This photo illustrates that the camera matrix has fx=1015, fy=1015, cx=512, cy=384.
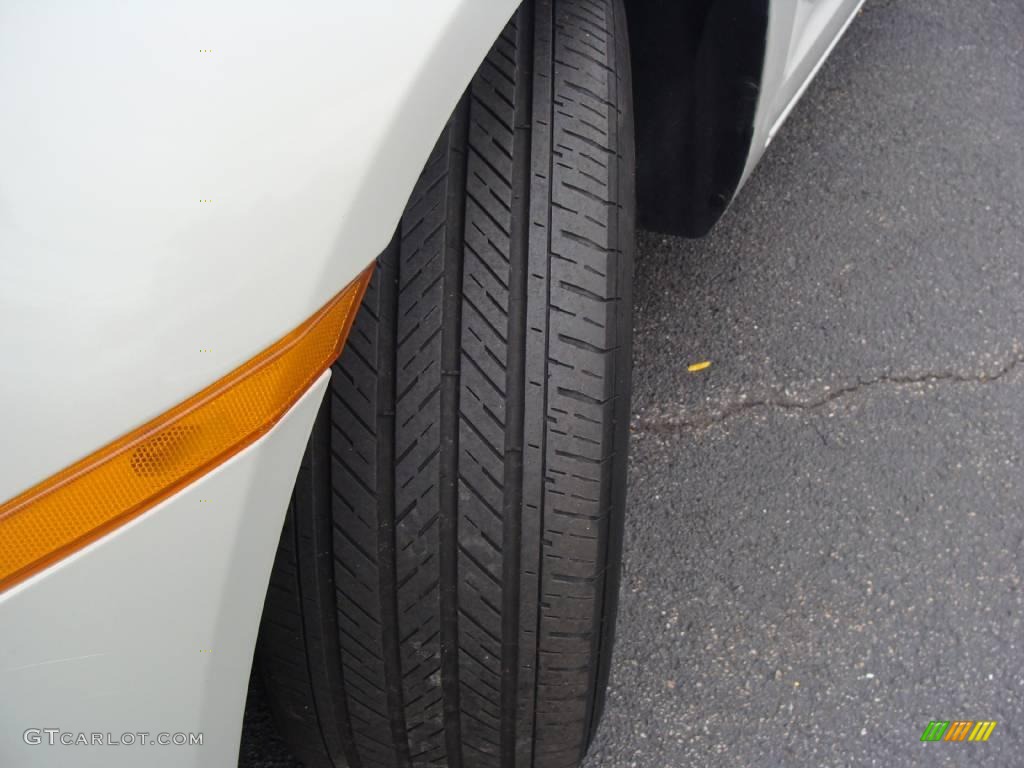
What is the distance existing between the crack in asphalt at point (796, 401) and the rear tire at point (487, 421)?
74 centimetres

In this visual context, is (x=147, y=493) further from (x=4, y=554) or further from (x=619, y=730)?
(x=619, y=730)

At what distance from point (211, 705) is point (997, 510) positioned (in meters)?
1.40

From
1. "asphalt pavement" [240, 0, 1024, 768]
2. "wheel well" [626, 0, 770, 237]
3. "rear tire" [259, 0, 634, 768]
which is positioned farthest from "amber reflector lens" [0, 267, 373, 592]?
"wheel well" [626, 0, 770, 237]

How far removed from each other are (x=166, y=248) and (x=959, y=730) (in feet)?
4.36

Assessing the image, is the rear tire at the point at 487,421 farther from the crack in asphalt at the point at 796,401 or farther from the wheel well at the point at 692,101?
the crack in asphalt at the point at 796,401

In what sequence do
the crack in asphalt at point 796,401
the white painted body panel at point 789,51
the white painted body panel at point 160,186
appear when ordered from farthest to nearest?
the crack in asphalt at point 796,401 < the white painted body panel at point 789,51 < the white painted body panel at point 160,186

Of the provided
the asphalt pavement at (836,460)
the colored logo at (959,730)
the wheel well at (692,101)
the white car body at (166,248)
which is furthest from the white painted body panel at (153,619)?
the colored logo at (959,730)

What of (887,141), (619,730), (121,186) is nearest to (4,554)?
(121,186)

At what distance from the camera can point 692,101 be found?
159 cm

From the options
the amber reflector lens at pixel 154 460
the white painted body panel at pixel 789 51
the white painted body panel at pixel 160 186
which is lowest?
the white painted body panel at pixel 789 51

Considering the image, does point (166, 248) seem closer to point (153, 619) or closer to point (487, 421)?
point (153, 619)

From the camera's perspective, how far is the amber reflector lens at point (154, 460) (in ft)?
2.19

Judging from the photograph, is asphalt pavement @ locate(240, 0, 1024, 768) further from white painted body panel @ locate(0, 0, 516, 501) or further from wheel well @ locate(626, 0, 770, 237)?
white painted body panel @ locate(0, 0, 516, 501)

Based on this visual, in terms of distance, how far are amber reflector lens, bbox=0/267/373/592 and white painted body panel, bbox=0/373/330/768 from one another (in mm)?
11
